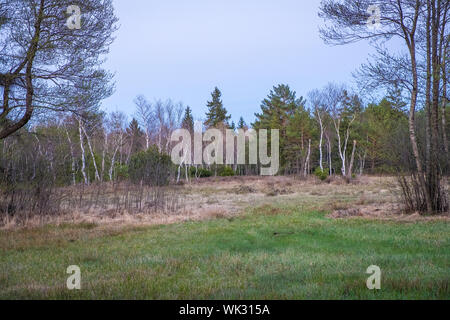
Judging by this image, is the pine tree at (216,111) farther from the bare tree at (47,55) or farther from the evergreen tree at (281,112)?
the bare tree at (47,55)

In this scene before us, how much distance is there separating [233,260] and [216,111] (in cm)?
5431

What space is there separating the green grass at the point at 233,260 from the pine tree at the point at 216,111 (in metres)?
49.7

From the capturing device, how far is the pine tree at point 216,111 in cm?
5853

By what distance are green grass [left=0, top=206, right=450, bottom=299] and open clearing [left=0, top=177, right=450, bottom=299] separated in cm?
1

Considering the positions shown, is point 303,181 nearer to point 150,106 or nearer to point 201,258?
point 150,106

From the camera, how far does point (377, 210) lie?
11258 mm

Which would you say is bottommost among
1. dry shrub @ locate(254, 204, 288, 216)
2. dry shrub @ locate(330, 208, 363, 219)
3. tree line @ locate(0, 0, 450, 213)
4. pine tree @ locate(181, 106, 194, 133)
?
dry shrub @ locate(254, 204, 288, 216)

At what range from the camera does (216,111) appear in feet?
193

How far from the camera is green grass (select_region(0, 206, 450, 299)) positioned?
395 cm

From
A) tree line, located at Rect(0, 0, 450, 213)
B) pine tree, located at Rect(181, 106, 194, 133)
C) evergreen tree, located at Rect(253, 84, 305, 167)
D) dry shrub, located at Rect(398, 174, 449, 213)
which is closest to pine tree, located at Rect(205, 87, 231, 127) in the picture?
pine tree, located at Rect(181, 106, 194, 133)

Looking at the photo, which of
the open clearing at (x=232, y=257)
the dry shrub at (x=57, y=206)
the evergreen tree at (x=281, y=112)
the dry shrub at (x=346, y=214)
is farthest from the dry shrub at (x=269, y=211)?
the evergreen tree at (x=281, y=112)

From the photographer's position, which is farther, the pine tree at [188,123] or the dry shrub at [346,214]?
the pine tree at [188,123]

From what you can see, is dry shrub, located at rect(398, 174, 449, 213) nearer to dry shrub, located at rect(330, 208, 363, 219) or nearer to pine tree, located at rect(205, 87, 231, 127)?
dry shrub, located at rect(330, 208, 363, 219)

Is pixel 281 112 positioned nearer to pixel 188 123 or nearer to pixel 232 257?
pixel 188 123
